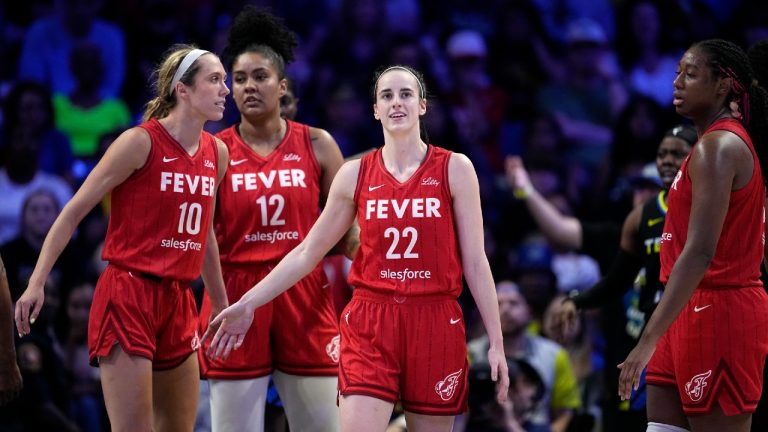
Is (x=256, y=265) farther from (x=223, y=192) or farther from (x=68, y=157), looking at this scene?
(x=68, y=157)

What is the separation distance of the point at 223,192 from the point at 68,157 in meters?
4.03

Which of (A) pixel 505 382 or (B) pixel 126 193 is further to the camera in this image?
(B) pixel 126 193

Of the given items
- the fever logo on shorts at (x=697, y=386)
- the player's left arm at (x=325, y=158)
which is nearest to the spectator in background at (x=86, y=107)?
the player's left arm at (x=325, y=158)

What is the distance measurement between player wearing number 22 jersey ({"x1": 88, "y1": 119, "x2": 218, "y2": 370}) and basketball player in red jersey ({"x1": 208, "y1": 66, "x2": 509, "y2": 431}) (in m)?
0.35

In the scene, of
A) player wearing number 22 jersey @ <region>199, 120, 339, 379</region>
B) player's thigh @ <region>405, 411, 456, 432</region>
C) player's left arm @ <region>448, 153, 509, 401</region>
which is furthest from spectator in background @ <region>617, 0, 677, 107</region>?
player's thigh @ <region>405, 411, 456, 432</region>

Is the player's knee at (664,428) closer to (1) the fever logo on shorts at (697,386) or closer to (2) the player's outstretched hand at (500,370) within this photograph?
(1) the fever logo on shorts at (697,386)

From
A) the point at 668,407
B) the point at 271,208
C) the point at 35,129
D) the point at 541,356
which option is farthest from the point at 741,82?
the point at 35,129

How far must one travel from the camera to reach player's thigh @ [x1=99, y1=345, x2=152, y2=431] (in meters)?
5.30

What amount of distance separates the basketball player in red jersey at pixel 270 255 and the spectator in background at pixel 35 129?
12.4 ft

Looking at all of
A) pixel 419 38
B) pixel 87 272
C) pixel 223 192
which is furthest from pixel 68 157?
pixel 223 192

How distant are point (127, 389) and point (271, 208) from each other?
1173 mm

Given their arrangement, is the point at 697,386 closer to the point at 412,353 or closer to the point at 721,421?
the point at 721,421

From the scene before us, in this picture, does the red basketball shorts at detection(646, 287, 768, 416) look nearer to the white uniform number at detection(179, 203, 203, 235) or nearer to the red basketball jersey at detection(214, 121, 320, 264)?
the red basketball jersey at detection(214, 121, 320, 264)

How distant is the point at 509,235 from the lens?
33.1 feet
